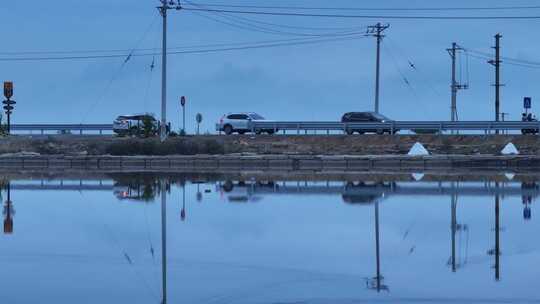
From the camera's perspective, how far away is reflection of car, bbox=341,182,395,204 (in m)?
22.7

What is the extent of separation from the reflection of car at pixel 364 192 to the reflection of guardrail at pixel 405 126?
79.5ft

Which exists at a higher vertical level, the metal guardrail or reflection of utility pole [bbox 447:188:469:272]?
the metal guardrail

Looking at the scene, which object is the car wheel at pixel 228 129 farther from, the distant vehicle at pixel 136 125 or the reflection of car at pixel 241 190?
the reflection of car at pixel 241 190

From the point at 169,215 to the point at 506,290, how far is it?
10037mm

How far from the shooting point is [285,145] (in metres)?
52.7

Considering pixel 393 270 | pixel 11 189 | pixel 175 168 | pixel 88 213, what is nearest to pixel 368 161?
pixel 175 168

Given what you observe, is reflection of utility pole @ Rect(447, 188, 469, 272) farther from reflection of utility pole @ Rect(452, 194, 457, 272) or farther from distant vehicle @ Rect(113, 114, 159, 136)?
distant vehicle @ Rect(113, 114, 159, 136)

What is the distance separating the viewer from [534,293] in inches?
384

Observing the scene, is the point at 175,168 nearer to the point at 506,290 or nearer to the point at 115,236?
the point at 115,236

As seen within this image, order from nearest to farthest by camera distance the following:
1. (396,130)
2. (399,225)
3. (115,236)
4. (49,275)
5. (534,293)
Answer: (534,293) → (49,275) → (115,236) → (399,225) → (396,130)

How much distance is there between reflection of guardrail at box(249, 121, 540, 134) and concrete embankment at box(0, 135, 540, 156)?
60cm

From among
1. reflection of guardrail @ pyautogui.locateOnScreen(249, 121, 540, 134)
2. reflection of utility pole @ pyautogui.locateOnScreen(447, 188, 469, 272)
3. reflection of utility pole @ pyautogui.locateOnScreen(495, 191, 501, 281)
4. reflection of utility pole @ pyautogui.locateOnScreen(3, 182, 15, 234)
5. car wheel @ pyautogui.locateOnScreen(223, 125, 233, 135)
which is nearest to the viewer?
reflection of utility pole @ pyautogui.locateOnScreen(495, 191, 501, 281)

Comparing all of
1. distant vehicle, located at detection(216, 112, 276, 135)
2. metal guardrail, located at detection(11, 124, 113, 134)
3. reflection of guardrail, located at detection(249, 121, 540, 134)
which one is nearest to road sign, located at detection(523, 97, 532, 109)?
reflection of guardrail, located at detection(249, 121, 540, 134)

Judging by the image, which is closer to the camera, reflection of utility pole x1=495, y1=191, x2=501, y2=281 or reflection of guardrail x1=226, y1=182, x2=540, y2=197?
reflection of utility pole x1=495, y1=191, x2=501, y2=281
